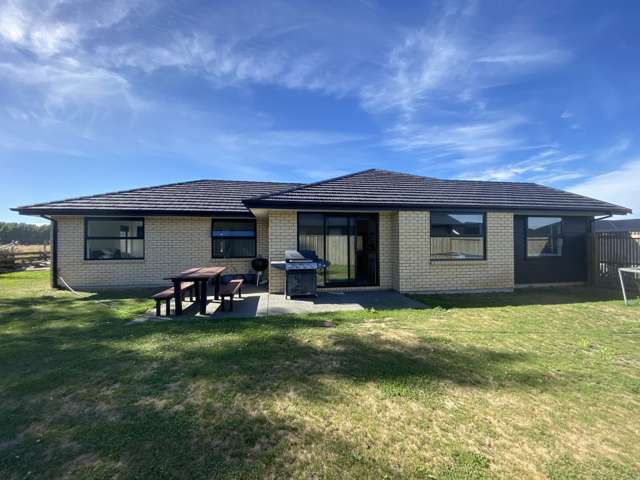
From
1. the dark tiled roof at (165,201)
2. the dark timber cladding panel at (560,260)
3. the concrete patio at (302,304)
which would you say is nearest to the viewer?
the concrete patio at (302,304)

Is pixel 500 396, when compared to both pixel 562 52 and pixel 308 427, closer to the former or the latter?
pixel 308 427

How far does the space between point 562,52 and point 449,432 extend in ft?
39.5

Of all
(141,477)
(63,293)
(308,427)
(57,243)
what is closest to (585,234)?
(308,427)

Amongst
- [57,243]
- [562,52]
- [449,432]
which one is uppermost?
[562,52]

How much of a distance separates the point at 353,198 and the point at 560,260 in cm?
844

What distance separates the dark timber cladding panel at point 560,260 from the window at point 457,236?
176 centimetres

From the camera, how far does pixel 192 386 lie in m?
3.32

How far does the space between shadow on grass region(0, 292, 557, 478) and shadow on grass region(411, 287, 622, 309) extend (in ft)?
12.5

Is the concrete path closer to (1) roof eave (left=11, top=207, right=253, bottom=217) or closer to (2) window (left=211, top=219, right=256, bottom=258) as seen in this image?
(2) window (left=211, top=219, right=256, bottom=258)

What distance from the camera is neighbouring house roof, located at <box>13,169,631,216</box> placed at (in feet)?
30.3

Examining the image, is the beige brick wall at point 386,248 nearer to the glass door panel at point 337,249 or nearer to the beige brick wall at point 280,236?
the glass door panel at point 337,249

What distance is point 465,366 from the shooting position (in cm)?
385

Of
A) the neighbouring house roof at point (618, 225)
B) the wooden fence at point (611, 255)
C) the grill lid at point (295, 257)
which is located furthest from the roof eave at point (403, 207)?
the neighbouring house roof at point (618, 225)

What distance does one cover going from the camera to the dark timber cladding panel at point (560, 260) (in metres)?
10.7
